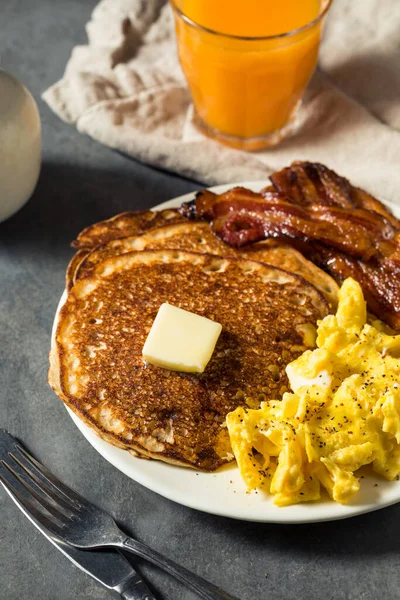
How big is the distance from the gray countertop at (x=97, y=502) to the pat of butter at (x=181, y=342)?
0.38 meters

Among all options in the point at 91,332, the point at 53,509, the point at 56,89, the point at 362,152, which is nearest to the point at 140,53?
the point at 56,89

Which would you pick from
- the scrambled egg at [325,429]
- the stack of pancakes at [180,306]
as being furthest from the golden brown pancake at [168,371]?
the scrambled egg at [325,429]

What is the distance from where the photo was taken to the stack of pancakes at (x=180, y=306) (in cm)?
203

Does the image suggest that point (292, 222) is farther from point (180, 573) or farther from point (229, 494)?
point (180, 573)

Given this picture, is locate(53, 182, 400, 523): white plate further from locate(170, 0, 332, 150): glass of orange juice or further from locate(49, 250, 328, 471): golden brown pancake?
locate(170, 0, 332, 150): glass of orange juice

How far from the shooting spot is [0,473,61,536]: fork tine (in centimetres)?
200

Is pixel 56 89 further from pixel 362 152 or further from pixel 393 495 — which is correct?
pixel 393 495

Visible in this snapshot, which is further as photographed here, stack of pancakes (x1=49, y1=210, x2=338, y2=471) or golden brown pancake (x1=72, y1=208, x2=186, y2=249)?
golden brown pancake (x1=72, y1=208, x2=186, y2=249)

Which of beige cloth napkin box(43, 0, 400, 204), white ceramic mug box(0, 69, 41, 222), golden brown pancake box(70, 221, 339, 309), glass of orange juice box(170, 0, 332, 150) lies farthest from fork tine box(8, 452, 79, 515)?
glass of orange juice box(170, 0, 332, 150)

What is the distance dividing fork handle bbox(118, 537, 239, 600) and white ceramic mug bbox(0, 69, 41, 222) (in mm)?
1416

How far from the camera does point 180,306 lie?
2.27m

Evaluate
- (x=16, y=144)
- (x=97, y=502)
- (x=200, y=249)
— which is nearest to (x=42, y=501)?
(x=97, y=502)

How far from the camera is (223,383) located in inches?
82.9

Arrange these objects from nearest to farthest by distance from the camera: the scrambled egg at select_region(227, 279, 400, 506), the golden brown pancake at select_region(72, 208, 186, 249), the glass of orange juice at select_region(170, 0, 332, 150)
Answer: the scrambled egg at select_region(227, 279, 400, 506) < the golden brown pancake at select_region(72, 208, 186, 249) < the glass of orange juice at select_region(170, 0, 332, 150)
